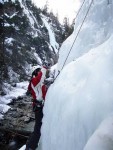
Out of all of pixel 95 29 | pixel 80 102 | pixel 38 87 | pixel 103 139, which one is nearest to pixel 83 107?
pixel 80 102

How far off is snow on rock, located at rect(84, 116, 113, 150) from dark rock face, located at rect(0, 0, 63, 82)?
1618cm

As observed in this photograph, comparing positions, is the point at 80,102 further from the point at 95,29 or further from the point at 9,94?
the point at 9,94

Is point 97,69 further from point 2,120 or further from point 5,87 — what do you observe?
point 5,87

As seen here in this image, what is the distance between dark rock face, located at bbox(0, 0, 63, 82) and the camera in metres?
21.5

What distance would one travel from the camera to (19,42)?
26.6 metres

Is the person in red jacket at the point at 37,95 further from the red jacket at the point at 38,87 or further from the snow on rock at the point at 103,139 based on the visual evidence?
the snow on rock at the point at 103,139

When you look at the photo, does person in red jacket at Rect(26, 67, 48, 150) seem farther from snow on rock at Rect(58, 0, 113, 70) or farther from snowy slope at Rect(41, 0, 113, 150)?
snowy slope at Rect(41, 0, 113, 150)

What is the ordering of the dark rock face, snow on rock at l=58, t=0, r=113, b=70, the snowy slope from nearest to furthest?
the snowy slope → snow on rock at l=58, t=0, r=113, b=70 → the dark rock face

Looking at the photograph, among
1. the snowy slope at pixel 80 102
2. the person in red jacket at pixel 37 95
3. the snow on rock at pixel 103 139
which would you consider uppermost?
the snow on rock at pixel 103 139

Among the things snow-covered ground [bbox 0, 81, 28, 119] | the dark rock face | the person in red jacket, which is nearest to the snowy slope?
the person in red jacket

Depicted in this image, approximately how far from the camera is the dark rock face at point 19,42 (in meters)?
21.5

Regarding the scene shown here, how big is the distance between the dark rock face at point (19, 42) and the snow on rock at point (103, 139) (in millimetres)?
16182

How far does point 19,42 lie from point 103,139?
79.7 feet

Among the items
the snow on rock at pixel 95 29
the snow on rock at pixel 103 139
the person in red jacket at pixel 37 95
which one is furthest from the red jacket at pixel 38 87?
the snow on rock at pixel 103 139
